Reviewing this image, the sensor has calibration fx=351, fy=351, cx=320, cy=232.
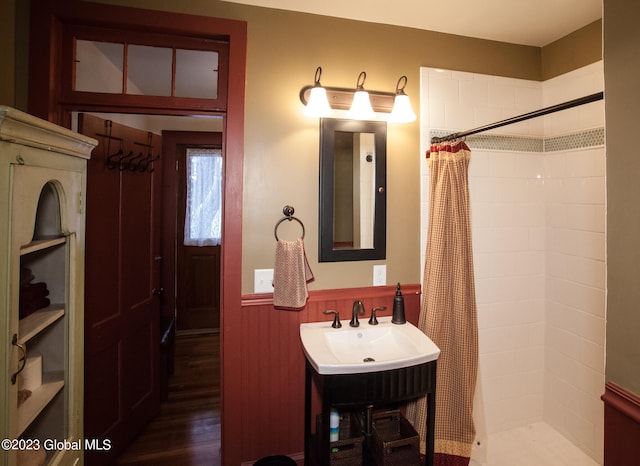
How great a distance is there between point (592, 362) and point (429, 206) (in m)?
1.26

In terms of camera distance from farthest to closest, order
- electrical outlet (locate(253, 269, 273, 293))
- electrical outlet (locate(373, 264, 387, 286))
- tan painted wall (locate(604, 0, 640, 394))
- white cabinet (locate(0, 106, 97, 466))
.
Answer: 1. electrical outlet (locate(373, 264, 387, 286))
2. electrical outlet (locate(253, 269, 273, 293))
3. tan painted wall (locate(604, 0, 640, 394))
4. white cabinet (locate(0, 106, 97, 466))

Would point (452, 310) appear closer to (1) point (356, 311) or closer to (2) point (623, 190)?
(1) point (356, 311)

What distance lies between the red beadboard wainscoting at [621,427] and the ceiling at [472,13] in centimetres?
176

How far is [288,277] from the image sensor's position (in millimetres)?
1708

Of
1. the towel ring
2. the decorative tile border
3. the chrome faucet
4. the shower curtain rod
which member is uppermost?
the decorative tile border

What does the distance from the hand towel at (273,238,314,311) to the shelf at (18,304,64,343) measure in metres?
0.85

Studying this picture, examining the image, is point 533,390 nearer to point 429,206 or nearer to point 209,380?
point 429,206

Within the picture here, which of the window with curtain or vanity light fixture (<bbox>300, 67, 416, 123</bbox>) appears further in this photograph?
the window with curtain

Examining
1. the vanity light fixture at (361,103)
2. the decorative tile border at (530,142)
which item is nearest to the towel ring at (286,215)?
the vanity light fixture at (361,103)

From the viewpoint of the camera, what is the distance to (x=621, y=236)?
123cm

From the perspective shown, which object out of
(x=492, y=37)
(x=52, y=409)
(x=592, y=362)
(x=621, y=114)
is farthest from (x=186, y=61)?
(x=592, y=362)

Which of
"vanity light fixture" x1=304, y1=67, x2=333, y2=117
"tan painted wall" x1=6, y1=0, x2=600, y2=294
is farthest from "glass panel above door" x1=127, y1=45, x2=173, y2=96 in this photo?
"vanity light fixture" x1=304, y1=67, x2=333, y2=117

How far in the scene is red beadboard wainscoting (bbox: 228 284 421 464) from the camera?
177cm

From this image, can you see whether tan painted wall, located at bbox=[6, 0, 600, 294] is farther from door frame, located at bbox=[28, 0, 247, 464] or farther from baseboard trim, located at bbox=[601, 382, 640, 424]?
baseboard trim, located at bbox=[601, 382, 640, 424]
